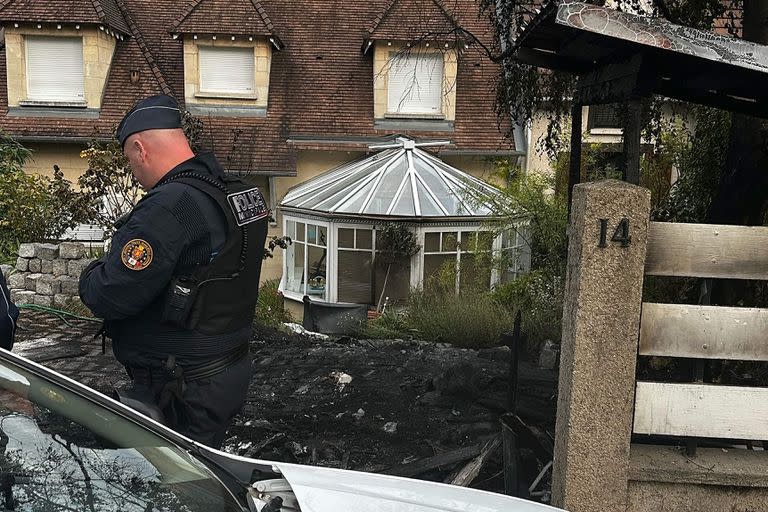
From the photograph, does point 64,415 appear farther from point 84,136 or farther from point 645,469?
point 84,136

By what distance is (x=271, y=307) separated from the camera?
45.0 feet

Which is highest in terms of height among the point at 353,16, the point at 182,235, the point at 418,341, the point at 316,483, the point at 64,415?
the point at 353,16

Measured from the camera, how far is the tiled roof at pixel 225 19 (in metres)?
14.9

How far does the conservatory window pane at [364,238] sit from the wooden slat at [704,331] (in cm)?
1047

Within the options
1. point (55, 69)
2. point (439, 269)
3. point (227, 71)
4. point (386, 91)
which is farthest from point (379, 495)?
point (55, 69)

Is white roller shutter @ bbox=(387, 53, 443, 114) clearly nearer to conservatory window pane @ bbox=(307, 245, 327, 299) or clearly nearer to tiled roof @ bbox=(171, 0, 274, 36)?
tiled roof @ bbox=(171, 0, 274, 36)

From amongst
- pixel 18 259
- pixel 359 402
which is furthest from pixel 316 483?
pixel 18 259

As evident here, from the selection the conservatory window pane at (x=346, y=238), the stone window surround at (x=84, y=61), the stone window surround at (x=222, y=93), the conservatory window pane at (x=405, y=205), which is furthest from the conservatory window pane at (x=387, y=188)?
the stone window surround at (x=84, y=61)

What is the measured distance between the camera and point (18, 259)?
33.1ft

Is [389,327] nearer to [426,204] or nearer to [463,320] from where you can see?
[463,320]

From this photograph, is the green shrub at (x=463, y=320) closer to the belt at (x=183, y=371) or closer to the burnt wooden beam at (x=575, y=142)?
the burnt wooden beam at (x=575, y=142)

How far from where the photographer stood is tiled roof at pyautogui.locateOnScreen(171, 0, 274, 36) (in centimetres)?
1492

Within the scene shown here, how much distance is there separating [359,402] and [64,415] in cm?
397

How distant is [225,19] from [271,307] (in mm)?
6151
